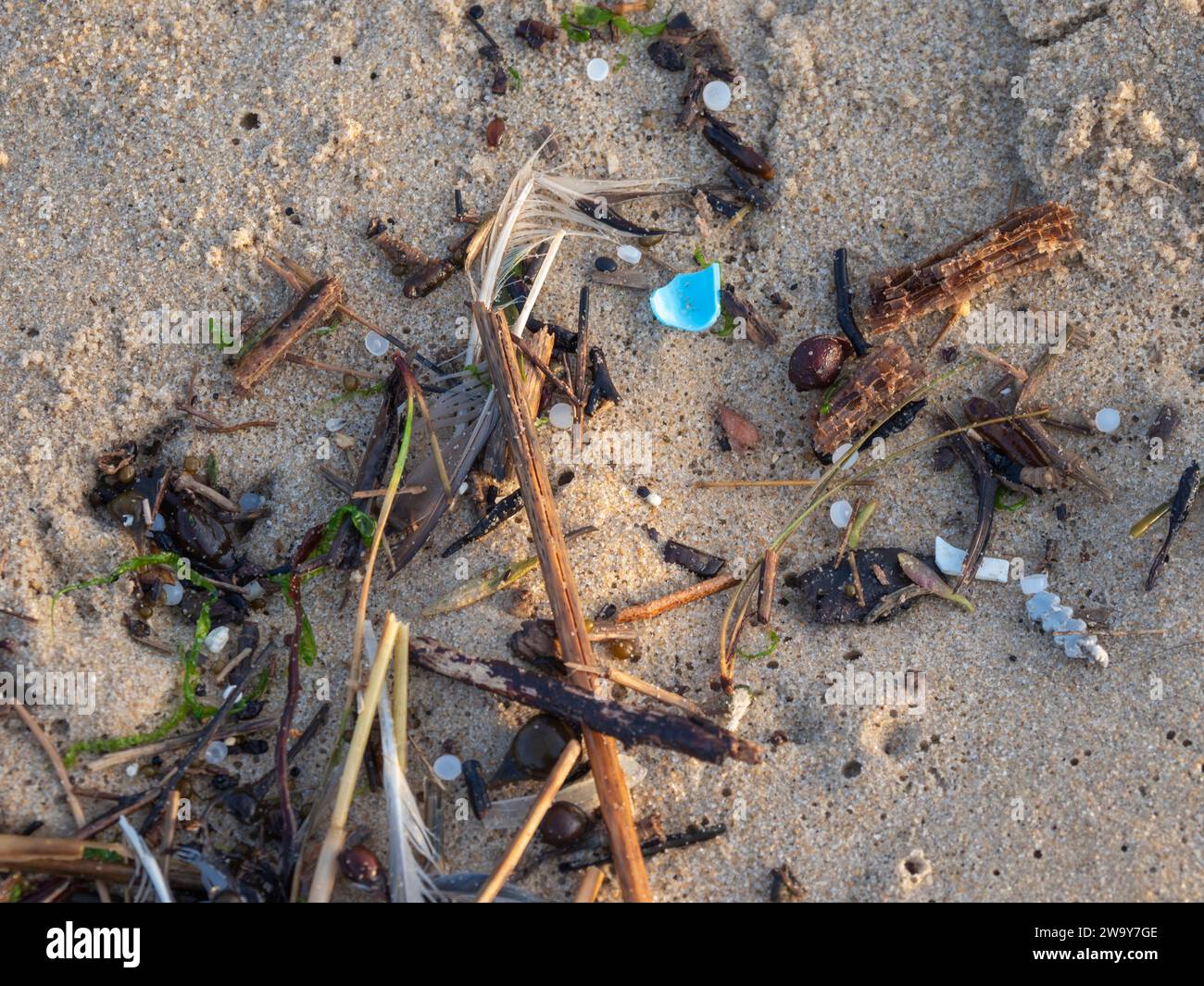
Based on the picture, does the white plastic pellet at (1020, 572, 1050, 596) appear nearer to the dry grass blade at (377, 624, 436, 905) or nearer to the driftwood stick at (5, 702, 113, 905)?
the dry grass blade at (377, 624, 436, 905)

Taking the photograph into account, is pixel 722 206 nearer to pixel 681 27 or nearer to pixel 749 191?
pixel 749 191

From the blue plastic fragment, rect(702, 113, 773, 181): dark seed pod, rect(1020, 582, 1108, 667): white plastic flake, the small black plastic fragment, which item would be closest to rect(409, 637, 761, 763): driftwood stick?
the small black plastic fragment

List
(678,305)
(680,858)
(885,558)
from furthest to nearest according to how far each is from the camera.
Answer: (678,305)
(885,558)
(680,858)

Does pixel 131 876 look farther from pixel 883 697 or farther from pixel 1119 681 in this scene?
pixel 1119 681

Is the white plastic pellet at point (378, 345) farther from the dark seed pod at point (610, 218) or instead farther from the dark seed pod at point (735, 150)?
the dark seed pod at point (735, 150)

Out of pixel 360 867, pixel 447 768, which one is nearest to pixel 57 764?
pixel 360 867
